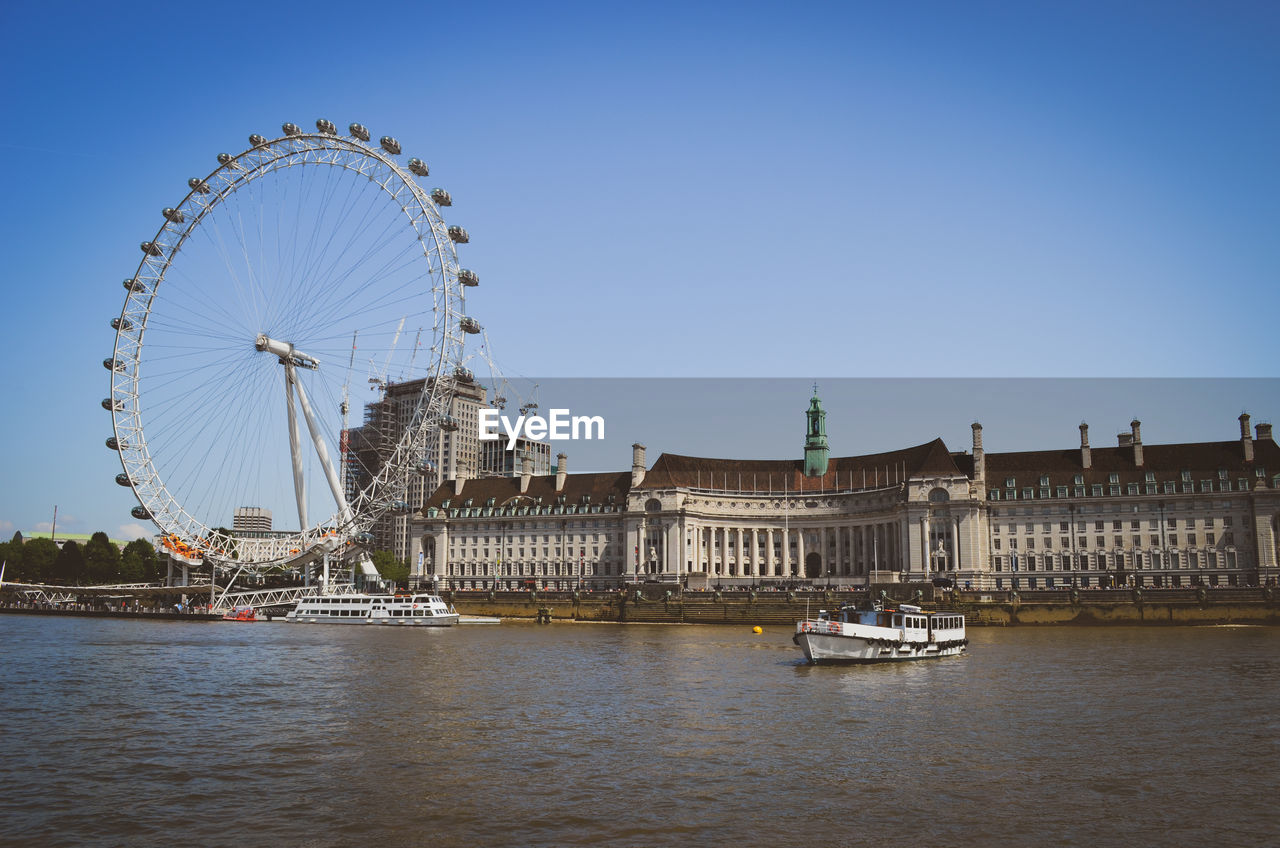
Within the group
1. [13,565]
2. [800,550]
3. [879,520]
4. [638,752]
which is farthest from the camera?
[13,565]

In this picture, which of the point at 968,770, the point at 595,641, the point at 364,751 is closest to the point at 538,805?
the point at 364,751

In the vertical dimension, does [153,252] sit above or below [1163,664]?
above

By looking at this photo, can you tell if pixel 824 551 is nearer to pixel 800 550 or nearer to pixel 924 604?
pixel 800 550

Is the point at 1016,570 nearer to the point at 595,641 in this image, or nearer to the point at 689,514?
the point at 689,514

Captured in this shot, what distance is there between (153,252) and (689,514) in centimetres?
7843

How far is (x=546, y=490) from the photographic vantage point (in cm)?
16138

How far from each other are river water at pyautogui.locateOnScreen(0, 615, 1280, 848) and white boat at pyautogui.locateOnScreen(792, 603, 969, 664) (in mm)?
2184

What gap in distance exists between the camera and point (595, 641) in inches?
3226

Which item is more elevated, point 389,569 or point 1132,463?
point 1132,463

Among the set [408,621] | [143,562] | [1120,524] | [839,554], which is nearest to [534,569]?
[839,554]

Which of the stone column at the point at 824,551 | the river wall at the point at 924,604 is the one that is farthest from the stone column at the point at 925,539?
the stone column at the point at 824,551

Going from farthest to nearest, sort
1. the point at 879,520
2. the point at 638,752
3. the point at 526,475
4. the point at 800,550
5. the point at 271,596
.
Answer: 1. the point at 526,475
2. the point at 800,550
3. the point at 879,520
4. the point at 271,596
5. the point at 638,752

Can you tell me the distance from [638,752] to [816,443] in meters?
131

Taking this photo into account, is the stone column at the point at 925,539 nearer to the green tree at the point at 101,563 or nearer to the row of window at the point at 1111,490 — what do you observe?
the row of window at the point at 1111,490
